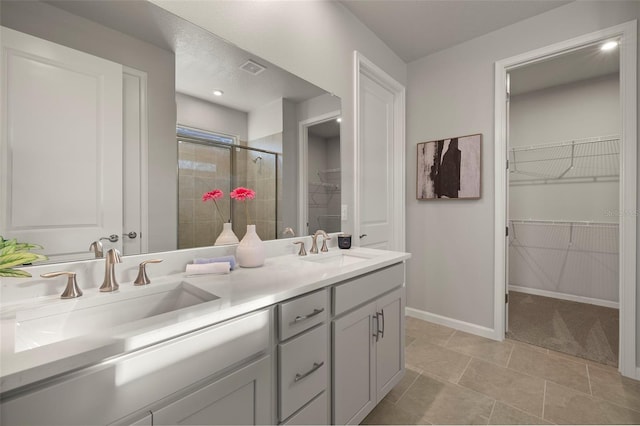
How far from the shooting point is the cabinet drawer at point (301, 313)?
40.2 inches

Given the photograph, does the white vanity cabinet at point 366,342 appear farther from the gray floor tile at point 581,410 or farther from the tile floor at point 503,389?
the gray floor tile at point 581,410

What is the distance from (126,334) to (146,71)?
1.10m

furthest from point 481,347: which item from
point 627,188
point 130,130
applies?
point 130,130

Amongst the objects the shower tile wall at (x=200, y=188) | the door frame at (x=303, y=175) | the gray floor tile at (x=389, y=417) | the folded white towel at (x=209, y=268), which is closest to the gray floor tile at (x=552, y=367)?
the gray floor tile at (x=389, y=417)

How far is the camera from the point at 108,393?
635 millimetres

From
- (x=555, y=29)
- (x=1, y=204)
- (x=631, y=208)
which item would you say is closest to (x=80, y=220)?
(x=1, y=204)

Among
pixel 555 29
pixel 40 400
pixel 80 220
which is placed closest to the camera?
pixel 40 400

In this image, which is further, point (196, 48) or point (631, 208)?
point (631, 208)

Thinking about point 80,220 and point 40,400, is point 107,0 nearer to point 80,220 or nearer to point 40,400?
point 80,220

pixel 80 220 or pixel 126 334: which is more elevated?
pixel 80 220

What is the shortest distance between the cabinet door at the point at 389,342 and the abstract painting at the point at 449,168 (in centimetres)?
139

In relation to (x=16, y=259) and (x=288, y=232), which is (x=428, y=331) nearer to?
(x=288, y=232)

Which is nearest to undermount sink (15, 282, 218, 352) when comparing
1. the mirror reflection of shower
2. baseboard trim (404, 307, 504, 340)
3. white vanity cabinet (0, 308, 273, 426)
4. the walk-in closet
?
white vanity cabinet (0, 308, 273, 426)

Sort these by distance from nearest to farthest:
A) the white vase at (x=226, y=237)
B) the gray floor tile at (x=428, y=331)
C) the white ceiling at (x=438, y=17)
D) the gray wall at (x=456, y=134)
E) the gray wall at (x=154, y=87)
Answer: the gray wall at (x=154, y=87) → the white vase at (x=226, y=237) → the white ceiling at (x=438, y=17) → the gray wall at (x=456, y=134) → the gray floor tile at (x=428, y=331)
